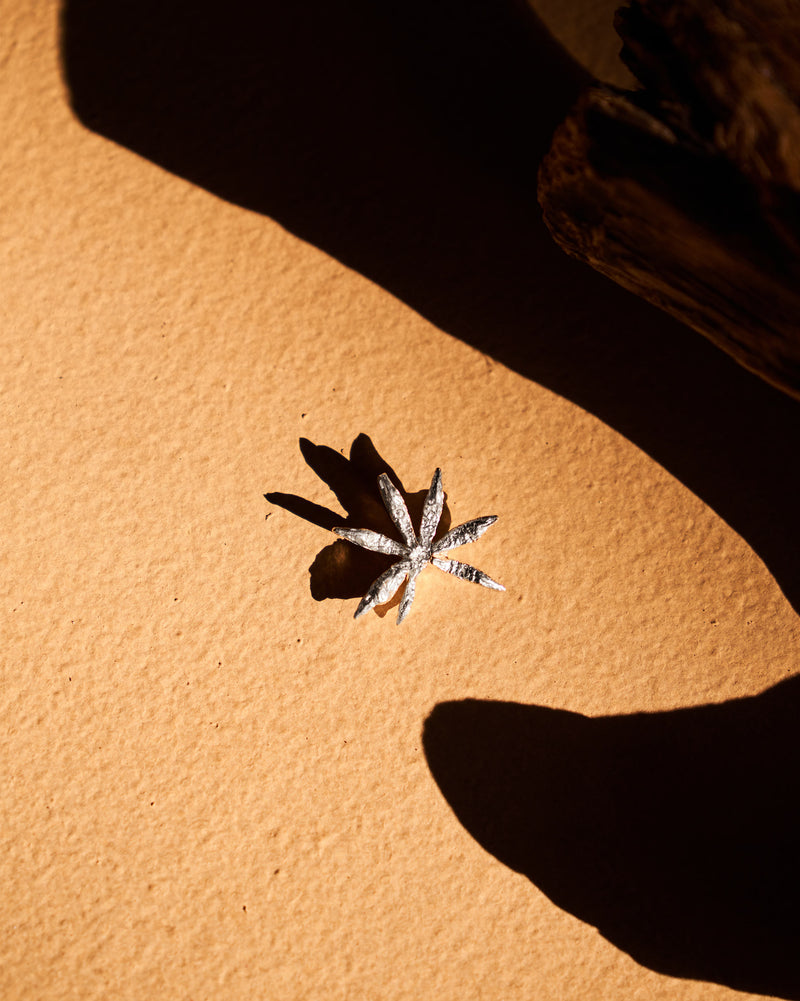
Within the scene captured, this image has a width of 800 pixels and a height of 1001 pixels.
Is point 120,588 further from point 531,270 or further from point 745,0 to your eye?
point 745,0

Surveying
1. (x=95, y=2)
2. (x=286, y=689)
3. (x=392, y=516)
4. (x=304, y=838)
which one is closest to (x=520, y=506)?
(x=392, y=516)

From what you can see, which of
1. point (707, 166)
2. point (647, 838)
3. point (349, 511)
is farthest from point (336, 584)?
point (707, 166)

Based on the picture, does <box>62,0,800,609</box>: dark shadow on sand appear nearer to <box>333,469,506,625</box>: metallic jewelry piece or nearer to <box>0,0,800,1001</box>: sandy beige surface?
<box>0,0,800,1001</box>: sandy beige surface

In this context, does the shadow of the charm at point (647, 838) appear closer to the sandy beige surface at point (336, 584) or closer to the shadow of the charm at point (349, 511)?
the sandy beige surface at point (336, 584)

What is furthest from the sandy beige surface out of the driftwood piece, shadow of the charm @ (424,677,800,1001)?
the driftwood piece

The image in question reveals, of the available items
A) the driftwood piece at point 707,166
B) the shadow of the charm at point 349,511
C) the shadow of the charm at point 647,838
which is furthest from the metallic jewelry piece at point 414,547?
the driftwood piece at point 707,166

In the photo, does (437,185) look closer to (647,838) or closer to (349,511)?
(349,511)

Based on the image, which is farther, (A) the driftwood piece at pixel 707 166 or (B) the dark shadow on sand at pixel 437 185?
(B) the dark shadow on sand at pixel 437 185
